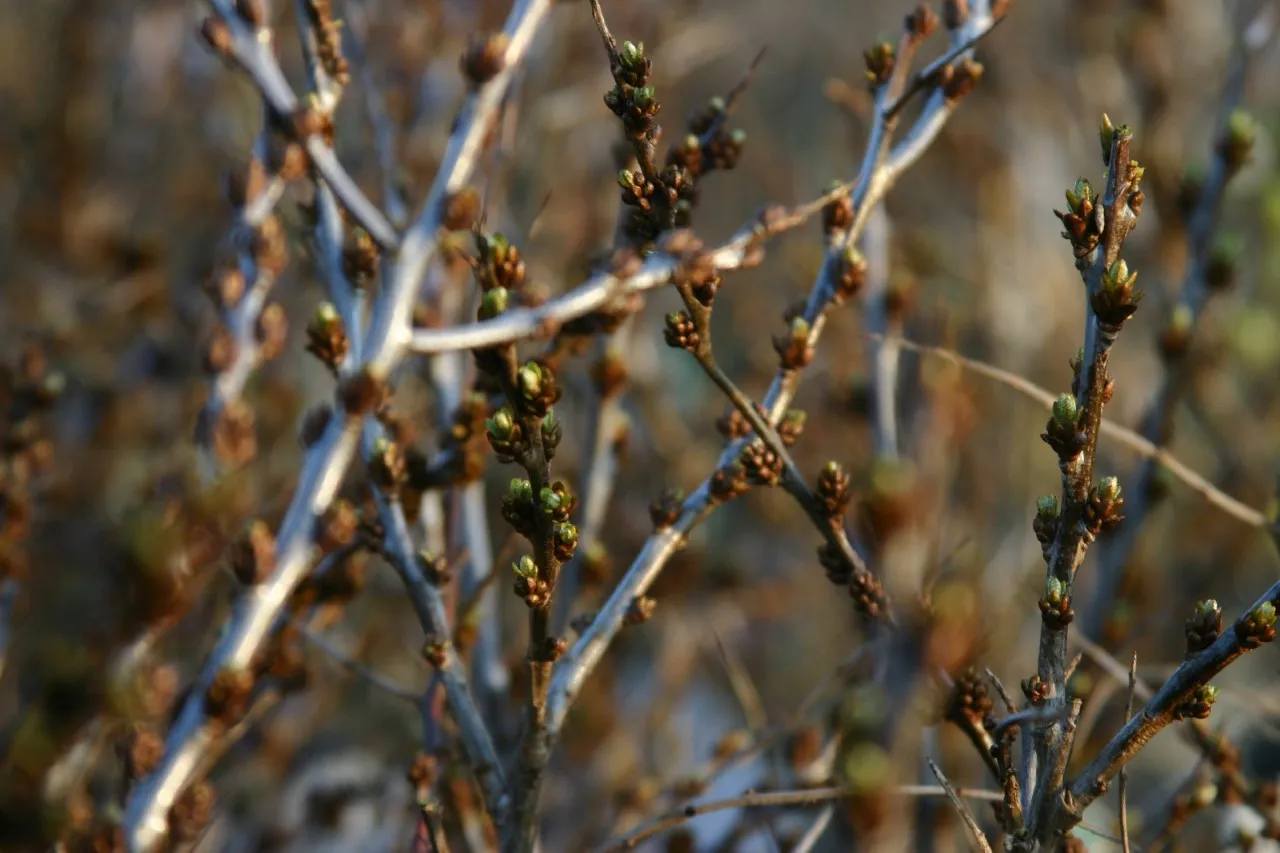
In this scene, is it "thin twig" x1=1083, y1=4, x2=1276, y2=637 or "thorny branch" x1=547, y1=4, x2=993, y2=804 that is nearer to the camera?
"thorny branch" x1=547, y1=4, x2=993, y2=804

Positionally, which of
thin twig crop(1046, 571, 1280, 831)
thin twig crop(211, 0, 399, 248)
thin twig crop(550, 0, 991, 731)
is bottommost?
thin twig crop(1046, 571, 1280, 831)

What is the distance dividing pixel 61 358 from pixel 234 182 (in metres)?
2.02

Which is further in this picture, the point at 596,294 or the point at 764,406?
the point at 764,406

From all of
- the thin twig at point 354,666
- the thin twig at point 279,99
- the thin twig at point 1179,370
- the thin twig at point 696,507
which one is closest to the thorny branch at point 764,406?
the thin twig at point 696,507

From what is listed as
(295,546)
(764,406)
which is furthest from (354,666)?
(764,406)

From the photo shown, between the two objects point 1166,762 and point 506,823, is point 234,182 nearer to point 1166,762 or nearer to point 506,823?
point 506,823

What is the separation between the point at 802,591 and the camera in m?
5.68

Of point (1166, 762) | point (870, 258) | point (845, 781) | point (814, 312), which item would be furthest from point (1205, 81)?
point (845, 781)

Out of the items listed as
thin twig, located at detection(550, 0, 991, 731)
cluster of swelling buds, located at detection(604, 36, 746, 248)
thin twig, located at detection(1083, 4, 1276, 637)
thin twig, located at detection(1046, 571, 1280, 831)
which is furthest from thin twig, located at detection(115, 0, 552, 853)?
thin twig, located at detection(1083, 4, 1276, 637)

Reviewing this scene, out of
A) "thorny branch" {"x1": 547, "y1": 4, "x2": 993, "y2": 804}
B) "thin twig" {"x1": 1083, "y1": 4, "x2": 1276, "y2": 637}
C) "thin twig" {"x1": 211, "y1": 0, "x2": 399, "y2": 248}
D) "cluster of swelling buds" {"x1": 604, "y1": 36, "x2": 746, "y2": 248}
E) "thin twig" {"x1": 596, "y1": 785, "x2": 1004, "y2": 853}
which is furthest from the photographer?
"thin twig" {"x1": 1083, "y1": 4, "x2": 1276, "y2": 637}

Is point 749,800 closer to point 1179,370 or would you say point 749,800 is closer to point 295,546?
point 295,546

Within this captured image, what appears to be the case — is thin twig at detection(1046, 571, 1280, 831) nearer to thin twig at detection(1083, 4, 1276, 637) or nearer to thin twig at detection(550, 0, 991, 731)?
thin twig at detection(550, 0, 991, 731)

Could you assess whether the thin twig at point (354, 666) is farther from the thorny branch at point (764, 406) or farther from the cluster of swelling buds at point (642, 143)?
the cluster of swelling buds at point (642, 143)

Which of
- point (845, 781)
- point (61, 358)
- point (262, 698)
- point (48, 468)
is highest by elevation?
point (61, 358)
